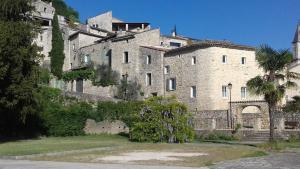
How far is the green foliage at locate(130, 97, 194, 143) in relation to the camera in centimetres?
3709

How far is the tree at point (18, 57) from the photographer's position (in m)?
29.7

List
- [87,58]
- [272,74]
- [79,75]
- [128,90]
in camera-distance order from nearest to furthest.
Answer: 1. [272,74]
2. [128,90]
3. [79,75]
4. [87,58]

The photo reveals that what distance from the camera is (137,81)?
67750 millimetres

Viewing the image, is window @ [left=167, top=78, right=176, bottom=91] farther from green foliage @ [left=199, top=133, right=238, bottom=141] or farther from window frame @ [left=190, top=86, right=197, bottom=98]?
green foliage @ [left=199, top=133, right=238, bottom=141]

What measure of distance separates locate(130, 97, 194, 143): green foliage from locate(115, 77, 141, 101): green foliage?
28.0 metres

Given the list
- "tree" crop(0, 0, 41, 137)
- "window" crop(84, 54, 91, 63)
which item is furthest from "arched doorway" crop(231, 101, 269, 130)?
"window" crop(84, 54, 91, 63)

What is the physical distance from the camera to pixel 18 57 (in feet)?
99.1

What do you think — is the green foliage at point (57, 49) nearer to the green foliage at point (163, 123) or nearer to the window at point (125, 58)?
the window at point (125, 58)

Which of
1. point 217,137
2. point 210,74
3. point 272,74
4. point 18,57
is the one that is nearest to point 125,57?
point 210,74

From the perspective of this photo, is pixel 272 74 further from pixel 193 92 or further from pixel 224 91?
pixel 193 92

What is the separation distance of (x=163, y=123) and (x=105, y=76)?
33.8 m

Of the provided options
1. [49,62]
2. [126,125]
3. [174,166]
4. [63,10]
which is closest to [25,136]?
[126,125]

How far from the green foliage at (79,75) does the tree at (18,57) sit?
116ft

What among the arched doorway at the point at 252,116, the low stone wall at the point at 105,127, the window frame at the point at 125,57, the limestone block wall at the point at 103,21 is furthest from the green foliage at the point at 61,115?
the limestone block wall at the point at 103,21
